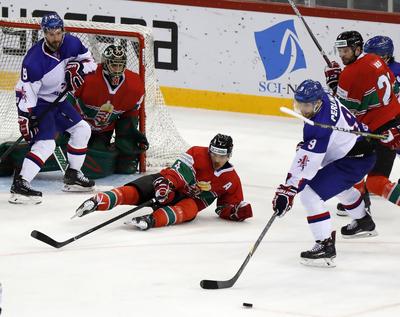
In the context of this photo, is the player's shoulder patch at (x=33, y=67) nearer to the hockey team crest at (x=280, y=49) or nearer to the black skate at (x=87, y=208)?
the black skate at (x=87, y=208)

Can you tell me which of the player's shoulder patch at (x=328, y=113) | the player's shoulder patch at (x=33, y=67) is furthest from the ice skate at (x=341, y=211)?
the player's shoulder patch at (x=33, y=67)

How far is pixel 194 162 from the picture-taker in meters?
6.30

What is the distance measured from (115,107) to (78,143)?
1.52 ft

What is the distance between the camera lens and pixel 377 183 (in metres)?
6.44

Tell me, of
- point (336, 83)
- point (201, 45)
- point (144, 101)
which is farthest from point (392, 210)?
point (201, 45)

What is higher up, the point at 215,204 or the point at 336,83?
the point at 336,83

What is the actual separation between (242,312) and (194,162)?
5.05 ft

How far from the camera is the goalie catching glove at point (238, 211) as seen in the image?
21.0 feet

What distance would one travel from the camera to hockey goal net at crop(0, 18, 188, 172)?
7656 millimetres

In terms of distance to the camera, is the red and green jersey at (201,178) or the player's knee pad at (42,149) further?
the player's knee pad at (42,149)

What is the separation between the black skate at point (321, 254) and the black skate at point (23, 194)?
1722 mm

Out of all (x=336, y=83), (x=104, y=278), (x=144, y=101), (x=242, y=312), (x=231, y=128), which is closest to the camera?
(x=242, y=312)

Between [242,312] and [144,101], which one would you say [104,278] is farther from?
[144,101]

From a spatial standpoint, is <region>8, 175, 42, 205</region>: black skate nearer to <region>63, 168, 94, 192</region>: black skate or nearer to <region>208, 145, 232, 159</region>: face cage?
<region>63, 168, 94, 192</region>: black skate
